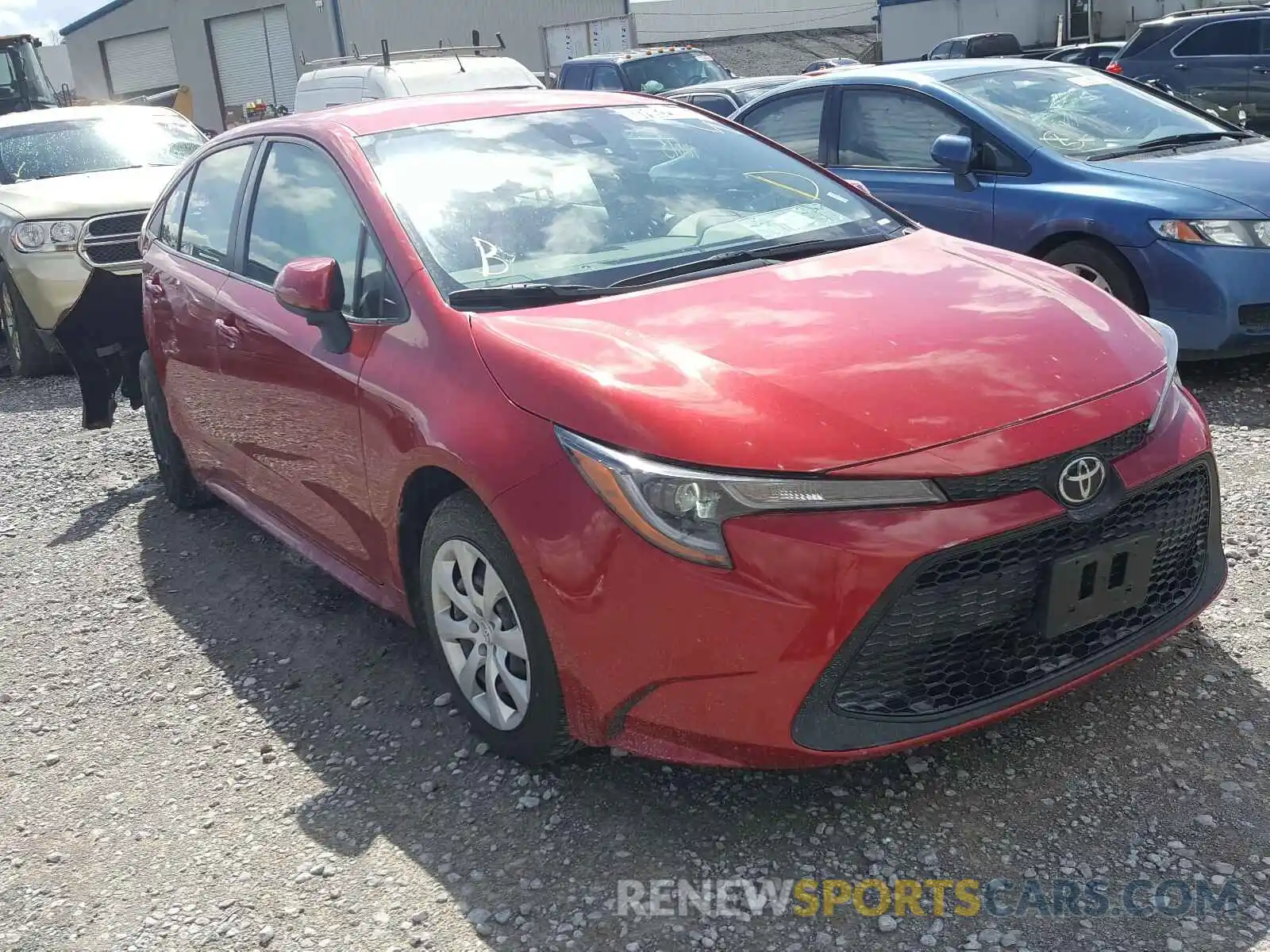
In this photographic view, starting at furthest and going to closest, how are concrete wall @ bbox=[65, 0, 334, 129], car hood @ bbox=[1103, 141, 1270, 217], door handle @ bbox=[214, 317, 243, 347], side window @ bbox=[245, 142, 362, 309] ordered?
concrete wall @ bbox=[65, 0, 334, 129]
car hood @ bbox=[1103, 141, 1270, 217]
door handle @ bbox=[214, 317, 243, 347]
side window @ bbox=[245, 142, 362, 309]

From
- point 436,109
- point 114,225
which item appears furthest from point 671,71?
point 436,109

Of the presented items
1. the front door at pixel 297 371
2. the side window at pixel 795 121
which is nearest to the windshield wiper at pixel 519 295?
the front door at pixel 297 371

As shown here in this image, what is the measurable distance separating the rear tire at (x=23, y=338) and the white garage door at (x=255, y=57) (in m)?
24.3

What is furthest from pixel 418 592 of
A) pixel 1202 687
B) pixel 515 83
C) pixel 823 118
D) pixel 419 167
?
pixel 515 83

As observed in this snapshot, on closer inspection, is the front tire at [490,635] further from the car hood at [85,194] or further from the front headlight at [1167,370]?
the car hood at [85,194]

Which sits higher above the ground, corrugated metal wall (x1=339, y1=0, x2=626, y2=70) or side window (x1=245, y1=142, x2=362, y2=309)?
corrugated metal wall (x1=339, y1=0, x2=626, y2=70)

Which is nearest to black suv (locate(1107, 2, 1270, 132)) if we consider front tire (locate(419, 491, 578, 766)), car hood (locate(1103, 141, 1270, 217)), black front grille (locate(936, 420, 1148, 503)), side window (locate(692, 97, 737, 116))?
side window (locate(692, 97, 737, 116))

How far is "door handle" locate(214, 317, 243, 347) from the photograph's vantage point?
4.12 meters

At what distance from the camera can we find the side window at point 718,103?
38.0 ft

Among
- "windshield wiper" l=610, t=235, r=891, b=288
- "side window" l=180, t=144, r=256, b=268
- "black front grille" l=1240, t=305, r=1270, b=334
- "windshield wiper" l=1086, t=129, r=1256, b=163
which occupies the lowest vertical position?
"black front grille" l=1240, t=305, r=1270, b=334

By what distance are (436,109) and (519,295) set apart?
1.06 m

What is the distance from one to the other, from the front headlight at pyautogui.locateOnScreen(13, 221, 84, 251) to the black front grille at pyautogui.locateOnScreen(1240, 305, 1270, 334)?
270 inches

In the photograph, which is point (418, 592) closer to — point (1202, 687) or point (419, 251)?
point (419, 251)

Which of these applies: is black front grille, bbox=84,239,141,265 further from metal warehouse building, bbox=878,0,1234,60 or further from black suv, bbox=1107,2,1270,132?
metal warehouse building, bbox=878,0,1234,60
